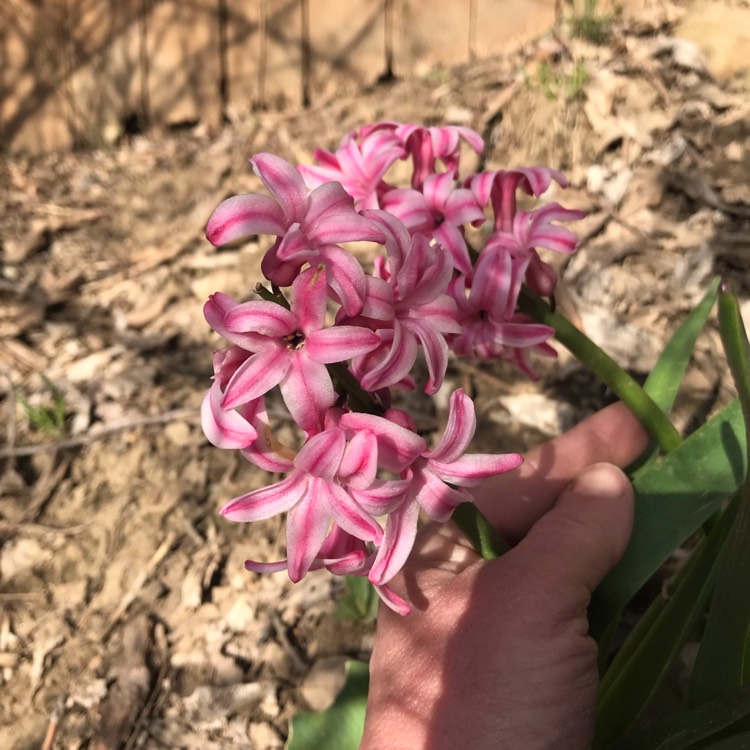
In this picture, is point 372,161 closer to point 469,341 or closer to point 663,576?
point 469,341

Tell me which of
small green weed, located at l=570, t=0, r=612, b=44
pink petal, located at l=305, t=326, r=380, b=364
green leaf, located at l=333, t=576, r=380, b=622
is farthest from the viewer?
small green weed, located at l=570, t=0, r=612, b=44

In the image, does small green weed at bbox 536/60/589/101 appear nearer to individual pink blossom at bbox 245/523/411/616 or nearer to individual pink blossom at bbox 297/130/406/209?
individual pink blossom at bbox 297/130/406/209

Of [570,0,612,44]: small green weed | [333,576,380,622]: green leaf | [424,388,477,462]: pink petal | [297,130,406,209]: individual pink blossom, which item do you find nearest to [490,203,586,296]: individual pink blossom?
[297,130,406,209]: individual pink blossom

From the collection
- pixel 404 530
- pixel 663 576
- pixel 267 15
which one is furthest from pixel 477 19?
pixel 404 530

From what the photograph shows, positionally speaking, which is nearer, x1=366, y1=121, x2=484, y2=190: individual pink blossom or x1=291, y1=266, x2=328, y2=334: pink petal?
x1=291, y1=266, x2=328, y2=334: pink petal

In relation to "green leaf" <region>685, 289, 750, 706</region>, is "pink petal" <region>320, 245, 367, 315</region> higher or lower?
higher

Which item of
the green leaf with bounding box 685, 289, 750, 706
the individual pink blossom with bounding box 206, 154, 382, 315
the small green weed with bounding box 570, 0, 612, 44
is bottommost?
the green leaf with bounding box 685, 289, 750, 706
